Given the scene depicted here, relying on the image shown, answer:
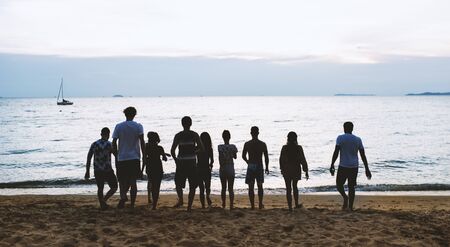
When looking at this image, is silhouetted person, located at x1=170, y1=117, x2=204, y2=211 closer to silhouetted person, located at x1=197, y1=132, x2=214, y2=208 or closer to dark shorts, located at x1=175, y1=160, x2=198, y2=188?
dark shorts, located at x1=175, y1=160, x2=198, y2=188

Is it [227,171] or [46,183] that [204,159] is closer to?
[227,171]

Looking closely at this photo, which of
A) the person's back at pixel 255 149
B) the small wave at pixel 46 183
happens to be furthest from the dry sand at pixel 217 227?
the small wave at pixel 46 183

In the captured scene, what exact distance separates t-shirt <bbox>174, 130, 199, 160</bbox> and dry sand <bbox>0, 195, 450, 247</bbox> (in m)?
1.21

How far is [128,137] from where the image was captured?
858cm

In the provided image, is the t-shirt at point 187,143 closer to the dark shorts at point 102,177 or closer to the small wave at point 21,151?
the dark shorts at point 102,177

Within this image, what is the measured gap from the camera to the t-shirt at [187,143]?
873 cm

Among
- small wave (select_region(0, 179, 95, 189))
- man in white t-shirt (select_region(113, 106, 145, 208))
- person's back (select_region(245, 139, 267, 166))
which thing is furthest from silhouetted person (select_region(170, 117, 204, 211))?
small wave (select_region(0, 179, 95, 189))

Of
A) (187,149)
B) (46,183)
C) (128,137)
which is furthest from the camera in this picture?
(46,183)

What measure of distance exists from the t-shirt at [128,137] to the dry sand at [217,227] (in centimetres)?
121

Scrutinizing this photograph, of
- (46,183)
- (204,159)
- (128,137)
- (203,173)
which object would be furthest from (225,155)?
(46,183)

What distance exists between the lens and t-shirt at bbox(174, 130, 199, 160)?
28.7ft

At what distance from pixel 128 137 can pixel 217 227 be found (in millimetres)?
2509

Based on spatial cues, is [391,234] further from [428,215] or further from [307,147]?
[307,147]

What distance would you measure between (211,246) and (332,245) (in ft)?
6.25
